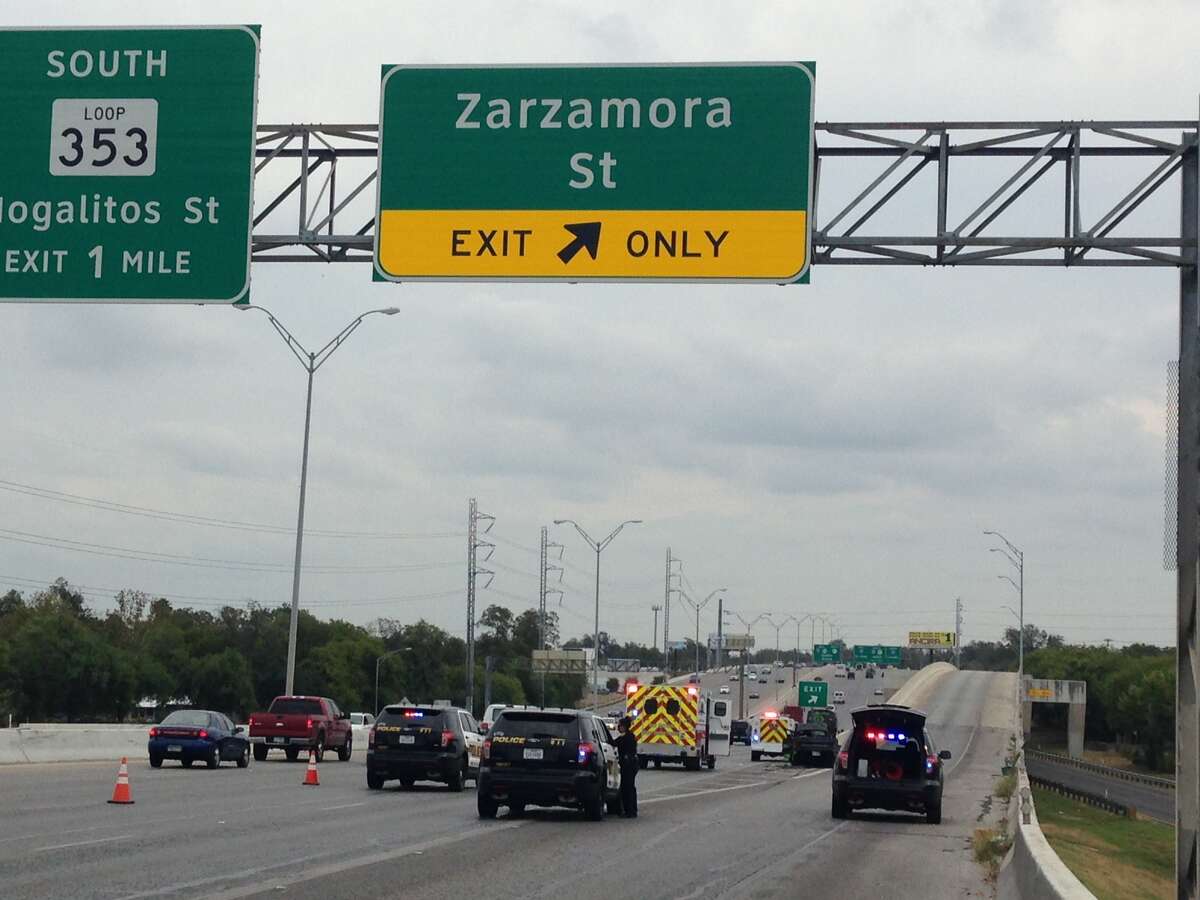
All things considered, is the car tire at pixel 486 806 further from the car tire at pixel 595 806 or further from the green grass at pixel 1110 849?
the green grass at pixel 1110 849

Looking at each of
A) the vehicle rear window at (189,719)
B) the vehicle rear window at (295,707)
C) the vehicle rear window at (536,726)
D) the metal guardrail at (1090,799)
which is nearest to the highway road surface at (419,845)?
the vehicle rear window at (536,726)

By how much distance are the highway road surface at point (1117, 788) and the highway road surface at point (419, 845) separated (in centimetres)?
2706

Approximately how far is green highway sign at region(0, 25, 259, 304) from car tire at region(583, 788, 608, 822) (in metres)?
11.6

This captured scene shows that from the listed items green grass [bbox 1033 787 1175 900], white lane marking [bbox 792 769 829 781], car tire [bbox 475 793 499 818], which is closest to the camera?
green grass [bbox 1033 787 1175 900]

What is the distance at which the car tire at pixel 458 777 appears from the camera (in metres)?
33.1

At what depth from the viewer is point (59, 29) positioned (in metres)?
17.6

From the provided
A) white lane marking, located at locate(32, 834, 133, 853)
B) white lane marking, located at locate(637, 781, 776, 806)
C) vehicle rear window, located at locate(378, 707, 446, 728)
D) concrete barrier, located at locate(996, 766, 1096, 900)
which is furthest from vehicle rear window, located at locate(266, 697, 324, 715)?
concrete barrier, located at locate(996, 766, 1096, 900)

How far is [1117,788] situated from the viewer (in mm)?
72062

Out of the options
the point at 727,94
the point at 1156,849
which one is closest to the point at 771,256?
the point at 727,94

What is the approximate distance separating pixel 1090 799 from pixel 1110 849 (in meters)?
24.3

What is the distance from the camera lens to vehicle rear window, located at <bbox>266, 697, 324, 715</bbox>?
4678cm

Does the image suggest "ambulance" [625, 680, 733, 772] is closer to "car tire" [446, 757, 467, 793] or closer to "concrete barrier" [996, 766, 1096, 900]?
"car tire" [446, 757, 467, 793]

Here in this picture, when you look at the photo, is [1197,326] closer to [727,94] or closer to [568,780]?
[727,94]

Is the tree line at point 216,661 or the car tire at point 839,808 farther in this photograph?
the tree line at point 216,661
